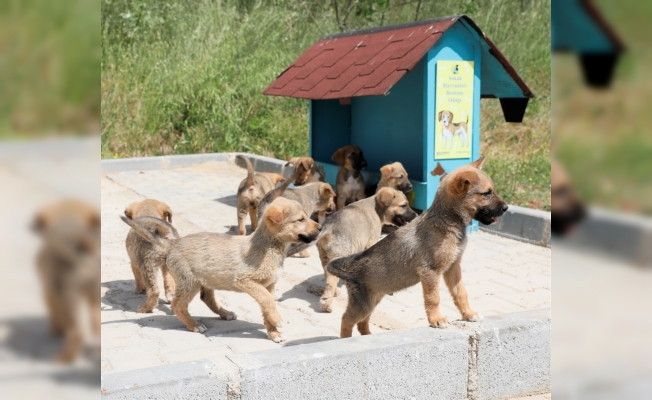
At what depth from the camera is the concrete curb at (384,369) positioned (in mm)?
3500

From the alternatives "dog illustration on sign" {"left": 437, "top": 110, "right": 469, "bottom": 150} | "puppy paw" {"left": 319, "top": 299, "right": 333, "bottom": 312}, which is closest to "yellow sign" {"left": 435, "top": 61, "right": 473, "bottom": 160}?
"dog illustration on sign" {"left": 437, "top": 110, "right": 469, "bottom": 150}

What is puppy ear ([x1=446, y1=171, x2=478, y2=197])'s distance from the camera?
4676mm

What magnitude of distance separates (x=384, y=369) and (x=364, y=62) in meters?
5.81

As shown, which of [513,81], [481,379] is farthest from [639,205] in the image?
[513,81]

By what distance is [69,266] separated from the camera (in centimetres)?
78

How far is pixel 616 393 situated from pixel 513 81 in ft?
27.4

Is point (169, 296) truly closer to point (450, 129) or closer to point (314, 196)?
point (314, 196)

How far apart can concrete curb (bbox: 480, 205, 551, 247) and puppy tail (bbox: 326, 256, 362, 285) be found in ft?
12.2

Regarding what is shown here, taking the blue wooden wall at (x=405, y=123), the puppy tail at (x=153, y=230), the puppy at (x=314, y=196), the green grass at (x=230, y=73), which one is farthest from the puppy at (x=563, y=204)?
the green grass at (x=230, y=73)

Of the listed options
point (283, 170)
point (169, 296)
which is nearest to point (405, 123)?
point (283, 170)

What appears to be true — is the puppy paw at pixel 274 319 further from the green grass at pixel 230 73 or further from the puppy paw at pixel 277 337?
the green grass at pixel 230 73

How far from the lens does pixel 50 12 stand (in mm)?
663

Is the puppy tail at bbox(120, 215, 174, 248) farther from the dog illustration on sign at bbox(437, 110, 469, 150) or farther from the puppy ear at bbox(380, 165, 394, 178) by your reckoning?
the dog illustration on sign at bbox(437, 110, 469, 150)

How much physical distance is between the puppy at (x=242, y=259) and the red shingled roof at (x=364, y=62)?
288 centimetres
